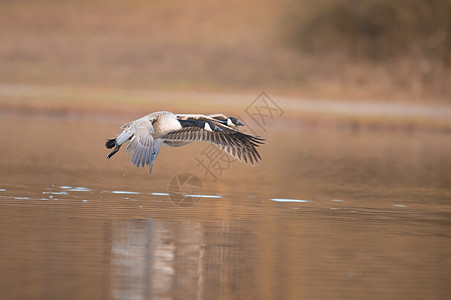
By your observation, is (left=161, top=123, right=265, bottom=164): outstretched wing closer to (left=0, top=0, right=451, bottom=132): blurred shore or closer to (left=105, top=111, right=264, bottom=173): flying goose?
(left=105, top=111, right=264, bottom=173): flying goose

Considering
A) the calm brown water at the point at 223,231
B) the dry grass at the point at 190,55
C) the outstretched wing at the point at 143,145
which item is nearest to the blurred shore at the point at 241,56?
the dry grass at the point at 190,55

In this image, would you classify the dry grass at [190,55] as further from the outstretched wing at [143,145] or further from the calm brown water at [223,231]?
the outstretched wing at [143,145]

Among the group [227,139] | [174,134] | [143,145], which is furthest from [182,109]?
[143,145]

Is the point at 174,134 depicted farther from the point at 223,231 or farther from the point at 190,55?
the point at 190,55

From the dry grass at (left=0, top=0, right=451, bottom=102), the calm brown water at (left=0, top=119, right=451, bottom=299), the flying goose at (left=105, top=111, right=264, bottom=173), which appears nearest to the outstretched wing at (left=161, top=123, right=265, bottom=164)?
the flying goose at (left=105, top=111, right=264, bottom=173)

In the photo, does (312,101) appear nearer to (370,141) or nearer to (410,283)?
(370,141)

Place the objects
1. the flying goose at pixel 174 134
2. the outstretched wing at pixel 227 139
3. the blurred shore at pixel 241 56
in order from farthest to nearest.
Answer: the blurred shore at pixel 241 56, the outstretched wing at pixel 227 139, the flying goose at pixel 174 134

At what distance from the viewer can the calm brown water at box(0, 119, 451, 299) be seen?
8273mm

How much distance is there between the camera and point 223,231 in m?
11.0

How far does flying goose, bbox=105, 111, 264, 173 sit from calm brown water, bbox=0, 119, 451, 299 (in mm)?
812

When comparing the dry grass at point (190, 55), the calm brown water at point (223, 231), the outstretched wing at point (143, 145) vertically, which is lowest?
the calm brown water at point (223, 231)

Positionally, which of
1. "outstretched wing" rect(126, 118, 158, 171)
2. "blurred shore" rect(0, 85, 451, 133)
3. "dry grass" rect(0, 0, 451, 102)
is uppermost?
"dry grass" rect(0, 0, 451, 102)

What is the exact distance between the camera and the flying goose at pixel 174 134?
12227 millimetres

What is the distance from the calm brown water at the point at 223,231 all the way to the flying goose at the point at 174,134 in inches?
32.0
